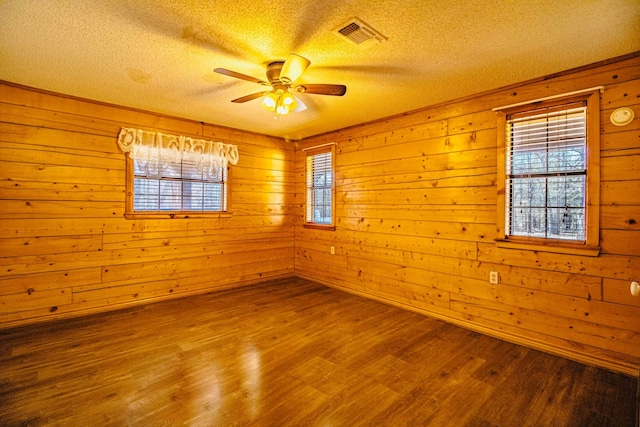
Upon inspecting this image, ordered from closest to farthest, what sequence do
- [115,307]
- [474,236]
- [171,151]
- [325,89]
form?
[325,89] < [474,236] < [115,307] < [171,151]

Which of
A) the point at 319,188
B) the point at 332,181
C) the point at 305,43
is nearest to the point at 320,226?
the point at 319,188

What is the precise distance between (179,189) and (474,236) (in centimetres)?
365

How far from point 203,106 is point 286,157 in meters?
1.89

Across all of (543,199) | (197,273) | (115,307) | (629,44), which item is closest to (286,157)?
(197,273)

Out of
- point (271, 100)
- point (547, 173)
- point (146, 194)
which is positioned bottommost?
point (146, 194)

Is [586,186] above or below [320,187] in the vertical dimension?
below

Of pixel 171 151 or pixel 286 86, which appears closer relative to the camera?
pixel 286 86

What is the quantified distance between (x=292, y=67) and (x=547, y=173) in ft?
7.70

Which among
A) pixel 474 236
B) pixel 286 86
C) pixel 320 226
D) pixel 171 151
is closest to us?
pixel 286 86

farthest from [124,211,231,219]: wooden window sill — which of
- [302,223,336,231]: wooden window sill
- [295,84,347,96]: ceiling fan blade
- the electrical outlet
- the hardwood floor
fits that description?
the electrical outlet

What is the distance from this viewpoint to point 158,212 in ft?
12.9

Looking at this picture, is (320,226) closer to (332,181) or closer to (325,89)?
(332,181)

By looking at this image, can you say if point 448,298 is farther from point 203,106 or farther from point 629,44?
point 203,106

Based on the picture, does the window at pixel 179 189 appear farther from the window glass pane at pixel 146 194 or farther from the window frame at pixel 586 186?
the window frame at pixel 586 186
